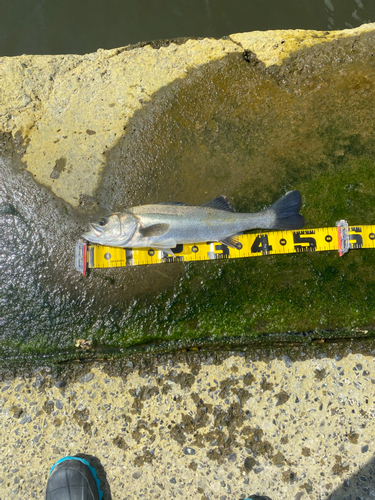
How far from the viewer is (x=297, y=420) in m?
3.64

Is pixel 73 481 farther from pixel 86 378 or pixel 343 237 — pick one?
pixel 343 237

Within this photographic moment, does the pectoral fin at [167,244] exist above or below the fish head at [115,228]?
below

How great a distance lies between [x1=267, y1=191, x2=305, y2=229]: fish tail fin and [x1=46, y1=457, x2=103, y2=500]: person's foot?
11.8 feet

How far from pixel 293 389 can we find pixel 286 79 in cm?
396

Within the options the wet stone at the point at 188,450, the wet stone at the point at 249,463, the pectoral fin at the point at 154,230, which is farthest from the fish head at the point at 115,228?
the wet stone at the point at 249,463

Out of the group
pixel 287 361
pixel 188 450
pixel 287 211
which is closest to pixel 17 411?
pixel 188 450

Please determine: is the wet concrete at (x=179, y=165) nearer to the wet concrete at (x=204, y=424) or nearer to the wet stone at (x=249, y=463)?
the wet concrete at (x=204, y=424)

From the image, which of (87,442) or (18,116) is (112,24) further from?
(87,442)

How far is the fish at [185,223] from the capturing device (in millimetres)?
3830

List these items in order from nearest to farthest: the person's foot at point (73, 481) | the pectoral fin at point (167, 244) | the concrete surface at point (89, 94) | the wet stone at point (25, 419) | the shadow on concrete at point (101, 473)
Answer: the person's foot at point (73, 481) → the shadow on concrete at point (101, 473) → the wet stone at point (25, 419) → the pectoral fin at point (167, 244) → the concrete surface at point (89, 94)

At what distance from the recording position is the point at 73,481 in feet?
11.6

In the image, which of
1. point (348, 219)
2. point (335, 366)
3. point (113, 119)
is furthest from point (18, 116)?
point (335, 366)

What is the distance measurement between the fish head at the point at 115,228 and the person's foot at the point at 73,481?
2.58m

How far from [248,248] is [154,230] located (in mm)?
1219
